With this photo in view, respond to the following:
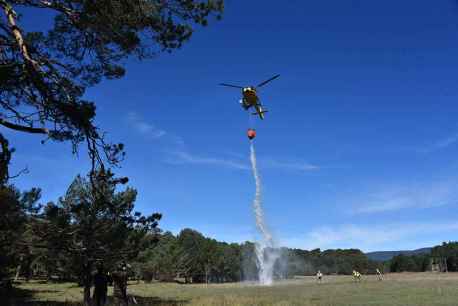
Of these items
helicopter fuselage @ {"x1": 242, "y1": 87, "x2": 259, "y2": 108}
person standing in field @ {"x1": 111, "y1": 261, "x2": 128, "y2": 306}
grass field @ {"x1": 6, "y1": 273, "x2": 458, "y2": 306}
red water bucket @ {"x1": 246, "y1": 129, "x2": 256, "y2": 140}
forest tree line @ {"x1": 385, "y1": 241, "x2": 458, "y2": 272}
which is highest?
helicopter fuselage @ {"x1": 242, "y1": 87, "x2": 259, "y2": 108}

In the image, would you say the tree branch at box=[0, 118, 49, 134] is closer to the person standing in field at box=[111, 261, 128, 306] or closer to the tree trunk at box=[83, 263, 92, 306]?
the person standing in field at box=[111, 261, 128, 306]

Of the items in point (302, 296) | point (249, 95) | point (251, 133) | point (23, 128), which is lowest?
point (302, 296)

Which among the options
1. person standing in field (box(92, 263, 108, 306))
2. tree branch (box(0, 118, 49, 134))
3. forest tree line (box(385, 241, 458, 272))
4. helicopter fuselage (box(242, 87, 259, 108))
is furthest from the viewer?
forest tree line (box(385, 241, 458, 272))

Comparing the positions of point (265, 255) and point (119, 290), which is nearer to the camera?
point (119, 290)

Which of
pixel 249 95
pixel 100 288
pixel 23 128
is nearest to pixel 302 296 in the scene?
pixel 249 95

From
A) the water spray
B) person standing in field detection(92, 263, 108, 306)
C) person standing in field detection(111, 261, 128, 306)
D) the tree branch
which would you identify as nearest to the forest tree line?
the water spray

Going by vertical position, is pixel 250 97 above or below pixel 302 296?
above

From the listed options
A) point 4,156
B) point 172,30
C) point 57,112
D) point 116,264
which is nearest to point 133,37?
point 172,30

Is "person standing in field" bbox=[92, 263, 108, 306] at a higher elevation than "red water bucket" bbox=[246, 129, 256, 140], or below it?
below

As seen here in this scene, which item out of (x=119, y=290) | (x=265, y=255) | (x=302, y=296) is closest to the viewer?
(x=119, y=290)

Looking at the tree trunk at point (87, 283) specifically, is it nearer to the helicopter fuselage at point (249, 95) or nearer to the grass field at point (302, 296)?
the grass field at point (302, 296)

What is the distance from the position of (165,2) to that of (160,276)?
87624mm

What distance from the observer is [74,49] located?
54.7 ft

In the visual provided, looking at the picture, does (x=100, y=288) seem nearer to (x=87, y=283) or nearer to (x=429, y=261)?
(x=87, y=283)
